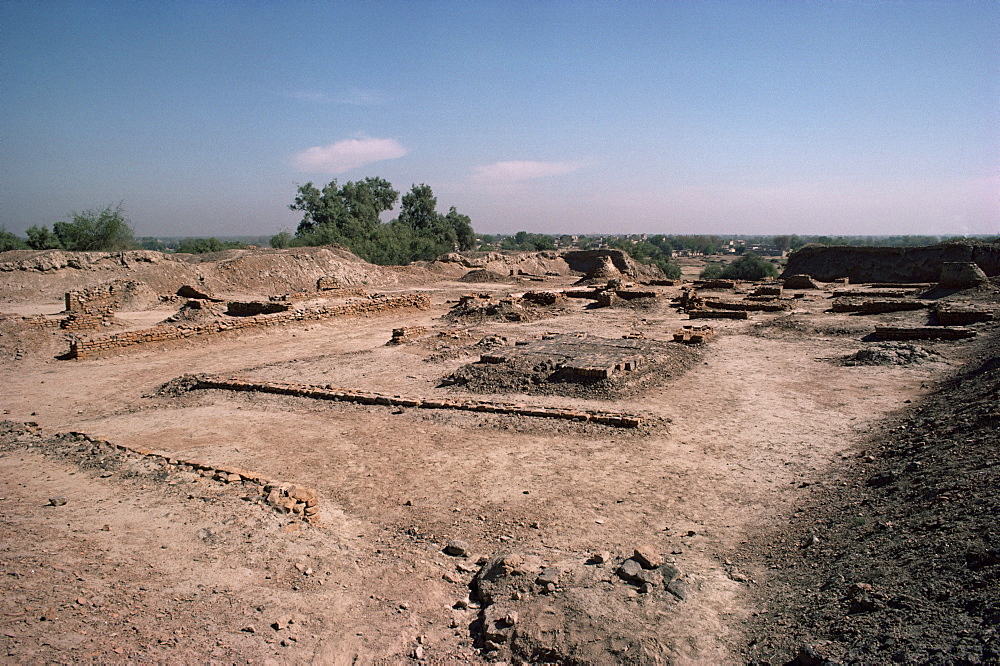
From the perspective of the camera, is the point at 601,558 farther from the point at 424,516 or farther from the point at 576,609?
the point at 424,516

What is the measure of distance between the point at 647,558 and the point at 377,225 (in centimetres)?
5242

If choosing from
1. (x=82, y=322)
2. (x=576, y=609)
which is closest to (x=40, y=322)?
(x=82, y=322)

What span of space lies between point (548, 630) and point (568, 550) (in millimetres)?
1345

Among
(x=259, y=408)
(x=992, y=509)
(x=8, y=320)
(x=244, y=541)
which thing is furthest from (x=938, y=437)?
(x=8, y=320)

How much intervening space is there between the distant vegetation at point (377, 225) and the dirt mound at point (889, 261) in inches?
1019

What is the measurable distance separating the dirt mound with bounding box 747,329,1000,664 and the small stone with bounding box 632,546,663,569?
81 cm

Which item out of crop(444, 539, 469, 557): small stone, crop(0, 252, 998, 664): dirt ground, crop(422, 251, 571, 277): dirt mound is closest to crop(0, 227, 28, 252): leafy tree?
crop(422, 251, 571, 277): dirt mound

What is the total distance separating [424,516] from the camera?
19.7ft

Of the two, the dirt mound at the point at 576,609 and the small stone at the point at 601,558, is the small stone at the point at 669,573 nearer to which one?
the dirt mound at the point at 576,609

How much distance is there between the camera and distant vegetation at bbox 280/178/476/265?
138 feet

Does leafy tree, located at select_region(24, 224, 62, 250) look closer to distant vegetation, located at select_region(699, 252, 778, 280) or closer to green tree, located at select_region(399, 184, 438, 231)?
green tree, located at select_region(399, 184, 438, 231)

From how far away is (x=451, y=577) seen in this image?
4.88 meters

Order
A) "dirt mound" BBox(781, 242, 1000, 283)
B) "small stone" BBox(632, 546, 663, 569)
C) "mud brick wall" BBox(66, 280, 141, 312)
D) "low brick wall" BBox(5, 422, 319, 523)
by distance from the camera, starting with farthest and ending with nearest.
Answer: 1. "dirt mound" BBox(781, 242, 1000, 283)
2. "mud brick wall" BBox(66, 280, 141, 312)
3. "low brick wall" BBox(5, 422, 319, 523)
4. "small stone" BBox(632, 546, 663, 569)

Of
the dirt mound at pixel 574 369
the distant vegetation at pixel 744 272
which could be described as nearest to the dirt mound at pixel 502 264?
the distant vegetation at pixel 744 272
